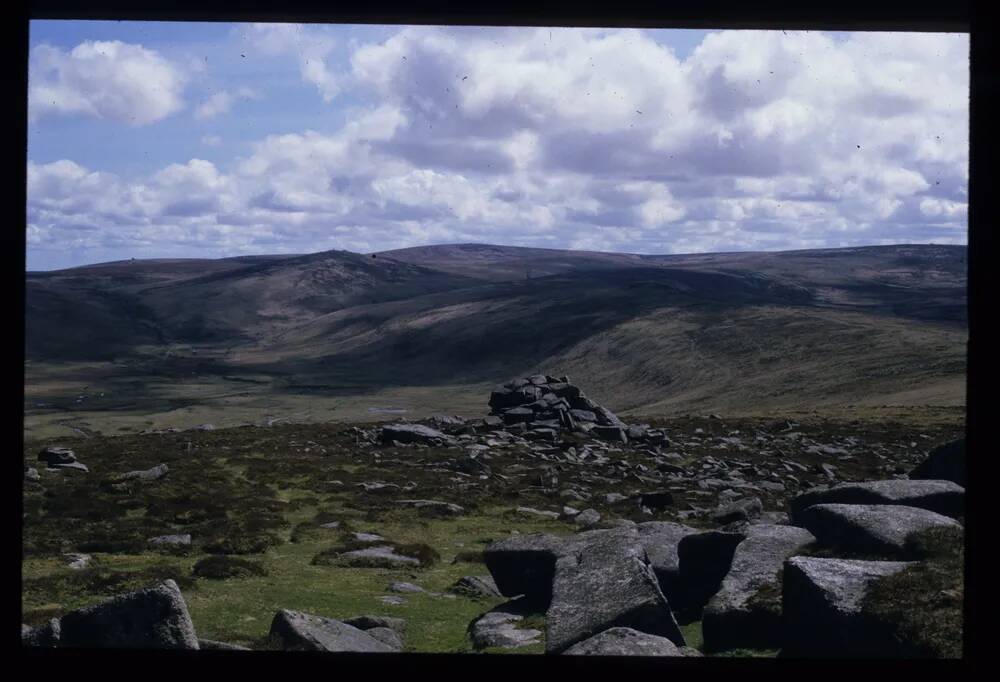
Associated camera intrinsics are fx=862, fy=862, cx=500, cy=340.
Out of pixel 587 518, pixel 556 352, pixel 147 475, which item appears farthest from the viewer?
pixel 556 352

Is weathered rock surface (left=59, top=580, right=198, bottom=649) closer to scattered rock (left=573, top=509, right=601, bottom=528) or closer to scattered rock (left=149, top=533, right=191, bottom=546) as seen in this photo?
scattered rock (left=149, top=533, right=191, bottom=546)

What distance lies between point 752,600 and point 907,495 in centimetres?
408

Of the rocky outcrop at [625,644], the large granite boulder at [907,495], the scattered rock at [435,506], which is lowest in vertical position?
the scattered rock at [435,506]

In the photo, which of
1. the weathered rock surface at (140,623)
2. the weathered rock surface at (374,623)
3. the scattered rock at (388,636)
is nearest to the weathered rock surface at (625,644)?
the scattered rock at (388,636)

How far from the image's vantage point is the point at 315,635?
952 centimetres

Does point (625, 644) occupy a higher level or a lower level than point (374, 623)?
higher

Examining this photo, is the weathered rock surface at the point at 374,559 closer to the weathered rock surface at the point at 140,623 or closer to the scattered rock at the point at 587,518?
the scattered rock at the point at 587,518

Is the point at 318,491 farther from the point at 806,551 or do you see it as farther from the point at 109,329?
the point at 109,329

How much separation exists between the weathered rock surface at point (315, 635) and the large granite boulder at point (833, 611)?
421 cm

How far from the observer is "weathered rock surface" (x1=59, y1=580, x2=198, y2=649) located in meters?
8.69

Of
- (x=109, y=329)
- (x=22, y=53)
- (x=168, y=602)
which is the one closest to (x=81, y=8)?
(x=22, y=53)

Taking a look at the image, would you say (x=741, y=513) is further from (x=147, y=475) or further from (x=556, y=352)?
(x=556, y=352)

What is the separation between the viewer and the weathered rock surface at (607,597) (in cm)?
913

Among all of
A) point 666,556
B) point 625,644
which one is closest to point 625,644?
point 625,644
